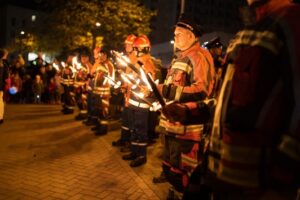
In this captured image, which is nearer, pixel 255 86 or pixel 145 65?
pixel 255 86

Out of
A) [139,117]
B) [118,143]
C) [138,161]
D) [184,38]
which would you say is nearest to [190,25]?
[184,38]

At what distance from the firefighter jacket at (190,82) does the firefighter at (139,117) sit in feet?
7.25

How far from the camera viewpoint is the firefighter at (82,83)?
1291 centimetres

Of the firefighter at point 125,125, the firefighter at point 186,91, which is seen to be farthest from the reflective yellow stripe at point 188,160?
the firefighter at point 125,125

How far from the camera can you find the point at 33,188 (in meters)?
5.90

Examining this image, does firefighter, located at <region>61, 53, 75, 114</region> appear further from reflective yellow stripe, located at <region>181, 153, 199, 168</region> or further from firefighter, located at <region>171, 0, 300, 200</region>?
firefighter, located at <region>171, 0, 300, 200</region>

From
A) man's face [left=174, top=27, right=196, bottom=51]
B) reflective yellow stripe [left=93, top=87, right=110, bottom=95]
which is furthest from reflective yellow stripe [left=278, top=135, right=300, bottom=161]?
reflective yellow stripe [left=93, top=87, right=110, bottom=95]

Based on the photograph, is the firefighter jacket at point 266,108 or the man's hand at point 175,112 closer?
the firefighter jacket at point 266,108

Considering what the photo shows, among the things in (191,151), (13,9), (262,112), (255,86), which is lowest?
(191,151)

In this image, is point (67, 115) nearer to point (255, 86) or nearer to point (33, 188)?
point (33, 188)

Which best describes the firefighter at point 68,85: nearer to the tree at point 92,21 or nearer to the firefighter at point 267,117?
the tree at point 92,21

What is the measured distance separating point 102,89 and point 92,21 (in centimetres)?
1083

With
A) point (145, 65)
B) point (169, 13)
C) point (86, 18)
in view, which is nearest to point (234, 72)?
point (145, 65)

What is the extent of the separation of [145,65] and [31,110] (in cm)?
858
